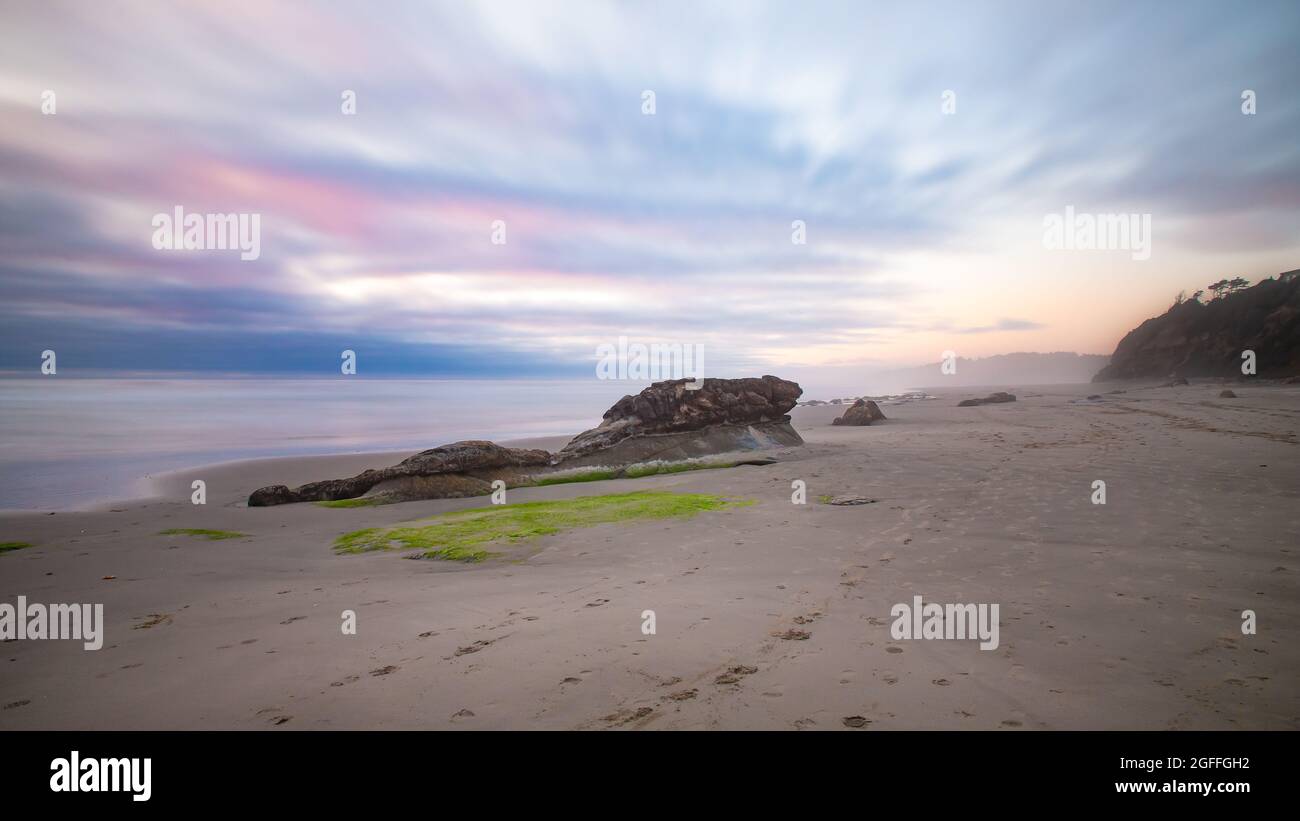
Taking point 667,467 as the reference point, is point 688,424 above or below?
above

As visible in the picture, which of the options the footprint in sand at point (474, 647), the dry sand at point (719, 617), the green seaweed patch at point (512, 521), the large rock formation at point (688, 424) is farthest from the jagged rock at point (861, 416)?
the footprint in sand at point (474, 647)

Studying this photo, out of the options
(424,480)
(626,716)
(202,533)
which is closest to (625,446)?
(424,480)

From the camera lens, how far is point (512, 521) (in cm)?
1237

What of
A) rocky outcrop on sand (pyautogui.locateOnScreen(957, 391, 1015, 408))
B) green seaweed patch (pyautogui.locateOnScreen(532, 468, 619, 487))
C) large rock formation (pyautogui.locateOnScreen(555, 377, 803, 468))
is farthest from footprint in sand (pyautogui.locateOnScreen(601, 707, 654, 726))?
rocky outcrop on sand (pyautogui.locateOnScreen(957, 391, 1015, 408))

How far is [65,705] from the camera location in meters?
4.59

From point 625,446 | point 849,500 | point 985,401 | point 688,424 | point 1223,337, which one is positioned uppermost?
point 1223,337

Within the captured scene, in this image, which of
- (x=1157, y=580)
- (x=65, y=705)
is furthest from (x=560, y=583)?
(x=1157, y=580)

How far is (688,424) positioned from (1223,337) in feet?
216

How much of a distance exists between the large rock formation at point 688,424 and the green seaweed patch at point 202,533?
1041 cm

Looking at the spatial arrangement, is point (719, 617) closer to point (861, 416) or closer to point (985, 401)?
point (861, 416)

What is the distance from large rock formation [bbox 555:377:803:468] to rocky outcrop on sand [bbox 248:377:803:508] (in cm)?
4
